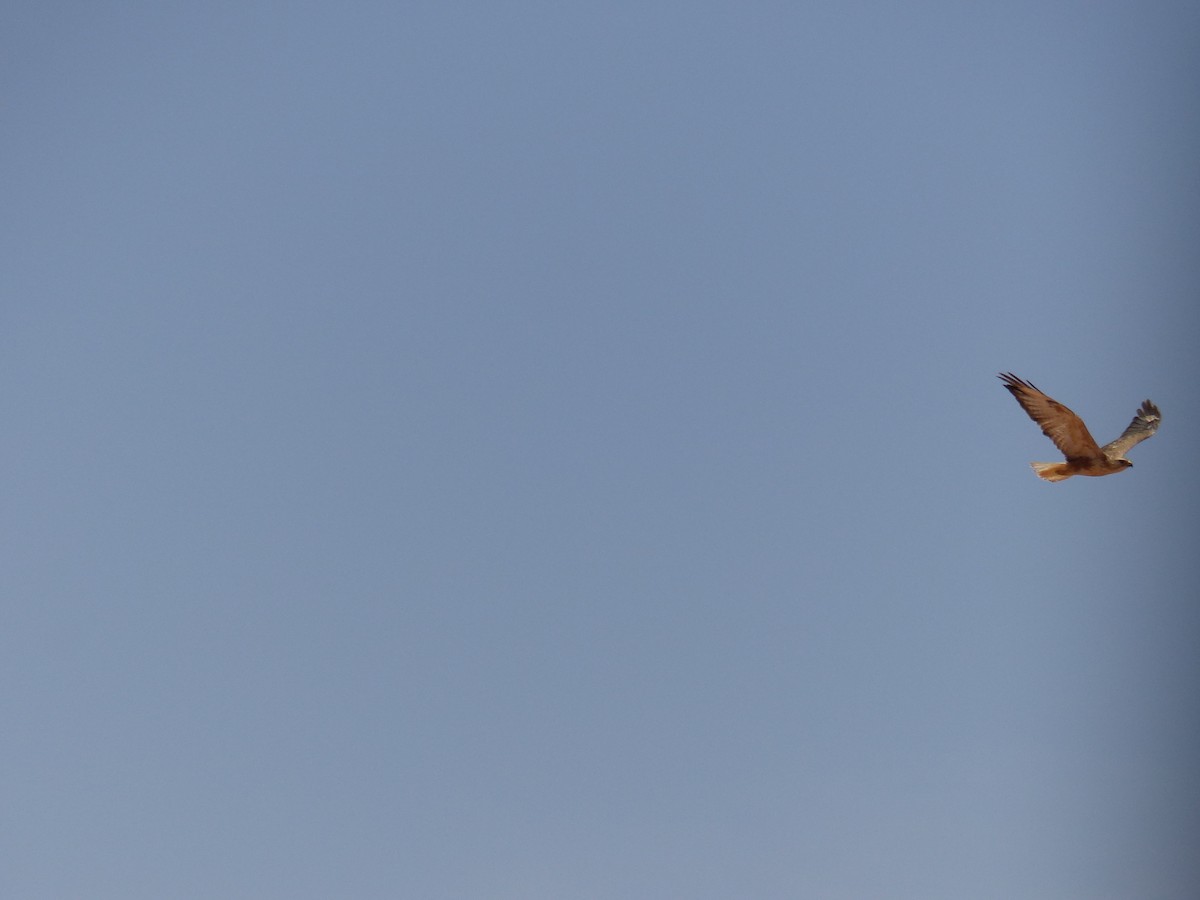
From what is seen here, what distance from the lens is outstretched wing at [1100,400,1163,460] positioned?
19594mm

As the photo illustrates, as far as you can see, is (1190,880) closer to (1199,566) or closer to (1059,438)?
(1199,566)

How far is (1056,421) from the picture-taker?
1741 cm

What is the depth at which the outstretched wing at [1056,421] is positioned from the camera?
17.2m

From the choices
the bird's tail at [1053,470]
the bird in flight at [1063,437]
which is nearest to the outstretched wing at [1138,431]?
the bird in flight at [1063,437]

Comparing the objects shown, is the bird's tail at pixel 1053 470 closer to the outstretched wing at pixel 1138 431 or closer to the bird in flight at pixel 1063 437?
the bird in flight at pixel 1063 437

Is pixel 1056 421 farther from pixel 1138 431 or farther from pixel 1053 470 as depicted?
pixel 1138 431

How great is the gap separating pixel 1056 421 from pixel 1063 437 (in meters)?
0.34

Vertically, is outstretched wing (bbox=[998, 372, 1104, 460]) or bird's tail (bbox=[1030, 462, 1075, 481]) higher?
outstretched wing (bbox=[998, 372, 1104, 460])

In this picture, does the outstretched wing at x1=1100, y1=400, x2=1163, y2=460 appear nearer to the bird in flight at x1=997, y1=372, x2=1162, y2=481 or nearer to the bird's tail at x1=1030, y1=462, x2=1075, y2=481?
the bird in flight at x1=997, y1=372, x2=1162, y2=481

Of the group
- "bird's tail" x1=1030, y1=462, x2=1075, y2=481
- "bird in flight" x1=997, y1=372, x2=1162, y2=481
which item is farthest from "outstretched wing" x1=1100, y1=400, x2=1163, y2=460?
"bird's tail" x1=1030, y1=462, x2=1075, y2=481

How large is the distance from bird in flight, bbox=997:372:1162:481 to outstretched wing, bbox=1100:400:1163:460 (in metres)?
1.44


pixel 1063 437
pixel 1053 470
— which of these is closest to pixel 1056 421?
pixel 1063 437

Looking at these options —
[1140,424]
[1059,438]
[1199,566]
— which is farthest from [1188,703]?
[1059,438]

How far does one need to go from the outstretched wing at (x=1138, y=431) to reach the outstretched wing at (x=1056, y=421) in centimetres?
180
